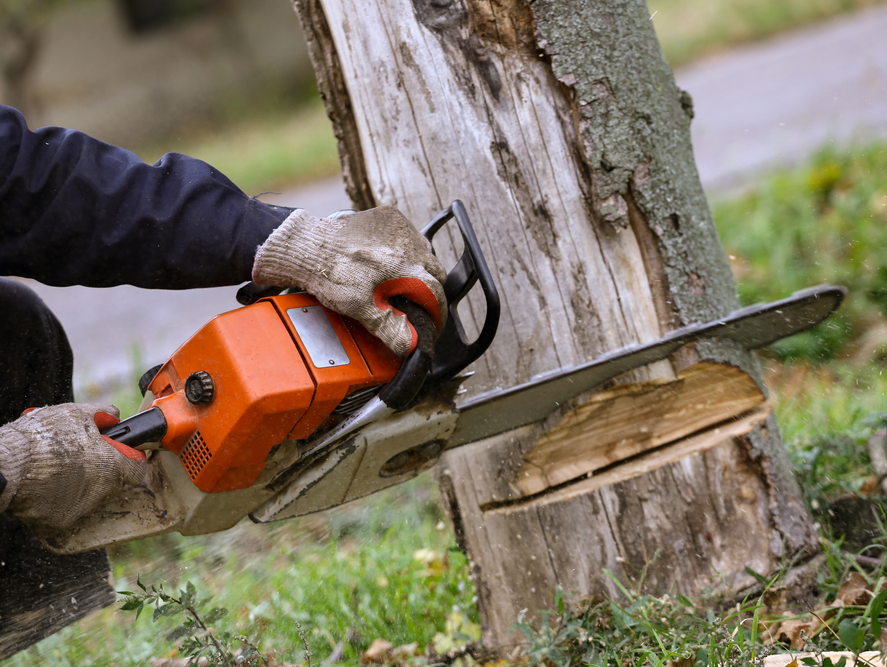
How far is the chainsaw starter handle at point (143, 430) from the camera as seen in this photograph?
158cm

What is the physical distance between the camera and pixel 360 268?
1622mm

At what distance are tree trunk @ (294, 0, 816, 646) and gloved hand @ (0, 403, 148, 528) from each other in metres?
0.97

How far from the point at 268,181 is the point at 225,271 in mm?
7604

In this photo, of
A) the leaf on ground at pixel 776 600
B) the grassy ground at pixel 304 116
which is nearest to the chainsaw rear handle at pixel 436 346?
the leaf on ground at pixel 776 600

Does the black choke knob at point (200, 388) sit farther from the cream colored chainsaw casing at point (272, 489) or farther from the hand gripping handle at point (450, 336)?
the hand gripping handle at point (450, 336)

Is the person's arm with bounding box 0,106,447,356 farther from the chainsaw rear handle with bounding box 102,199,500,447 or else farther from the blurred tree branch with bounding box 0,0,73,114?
the blurred tree branch with bounding box 0,0,73,114

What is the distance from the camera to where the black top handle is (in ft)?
5.38

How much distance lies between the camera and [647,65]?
1955 mm

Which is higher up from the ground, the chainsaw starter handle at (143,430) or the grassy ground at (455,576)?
the chainsaw starter handle at (143,430)

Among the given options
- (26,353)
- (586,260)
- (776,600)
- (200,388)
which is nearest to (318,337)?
(200,388)

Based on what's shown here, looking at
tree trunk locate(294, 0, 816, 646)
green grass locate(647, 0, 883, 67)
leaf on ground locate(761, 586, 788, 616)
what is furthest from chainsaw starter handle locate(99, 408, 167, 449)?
green grass locate(647, 0, 883, 67)

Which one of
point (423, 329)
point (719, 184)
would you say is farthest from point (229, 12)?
point (423, 329)

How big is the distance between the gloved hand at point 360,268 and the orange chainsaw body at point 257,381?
0.08 meters

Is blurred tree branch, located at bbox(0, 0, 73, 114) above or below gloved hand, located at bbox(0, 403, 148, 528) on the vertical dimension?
above
